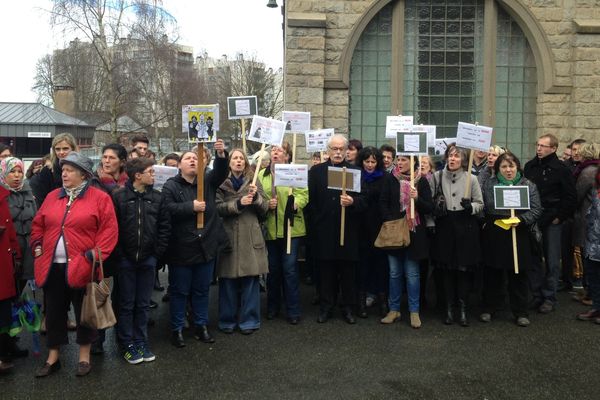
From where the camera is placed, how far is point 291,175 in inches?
235

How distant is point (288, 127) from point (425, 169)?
1793 millimetres

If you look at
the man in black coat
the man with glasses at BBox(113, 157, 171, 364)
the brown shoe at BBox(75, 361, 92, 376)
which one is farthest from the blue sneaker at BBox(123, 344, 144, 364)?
the man in black coat

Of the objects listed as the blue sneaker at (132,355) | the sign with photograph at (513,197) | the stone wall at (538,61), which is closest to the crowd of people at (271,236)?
the blue sneaker at (132,355)

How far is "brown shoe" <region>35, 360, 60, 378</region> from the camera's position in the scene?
4750 mm

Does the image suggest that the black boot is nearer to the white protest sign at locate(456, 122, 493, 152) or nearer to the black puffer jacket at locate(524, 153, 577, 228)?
the white protest sign at locate(456, 122, 493, 152)

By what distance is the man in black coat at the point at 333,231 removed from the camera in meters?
6.11

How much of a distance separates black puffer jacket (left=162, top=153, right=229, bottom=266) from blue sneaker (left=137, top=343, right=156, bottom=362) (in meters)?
0.83

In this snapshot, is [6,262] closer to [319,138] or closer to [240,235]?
[240,235]

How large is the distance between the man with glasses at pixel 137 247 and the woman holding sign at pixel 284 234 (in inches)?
55.1

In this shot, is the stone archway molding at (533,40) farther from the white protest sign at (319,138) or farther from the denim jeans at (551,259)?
the denim jeans at (551,259)

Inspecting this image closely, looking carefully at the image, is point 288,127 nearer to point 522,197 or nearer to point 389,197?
point 389,197

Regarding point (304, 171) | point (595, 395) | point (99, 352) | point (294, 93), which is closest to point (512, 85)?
point (294, 93)

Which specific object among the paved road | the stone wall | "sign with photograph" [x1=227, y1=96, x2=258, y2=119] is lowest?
the paved road

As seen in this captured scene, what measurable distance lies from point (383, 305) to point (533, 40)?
6521 millimetres
